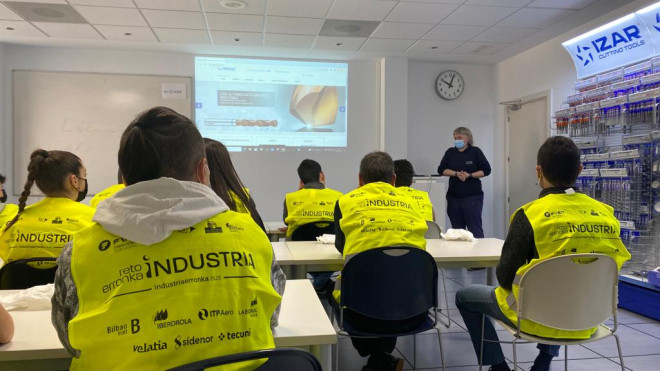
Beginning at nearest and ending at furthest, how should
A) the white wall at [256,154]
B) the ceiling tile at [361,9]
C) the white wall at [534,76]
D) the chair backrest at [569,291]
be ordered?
the chair backrest at [569,291] < the ceiling tile at [361,9] < the white wall at [534,76] < the white wall at [256,154]

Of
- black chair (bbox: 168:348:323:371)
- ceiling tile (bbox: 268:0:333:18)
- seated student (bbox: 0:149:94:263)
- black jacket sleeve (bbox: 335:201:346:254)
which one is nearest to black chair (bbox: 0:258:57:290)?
seated student (bbox: 0:149:94:263)

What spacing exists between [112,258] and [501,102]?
6594 millimetres

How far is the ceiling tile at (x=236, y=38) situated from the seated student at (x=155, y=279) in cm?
462

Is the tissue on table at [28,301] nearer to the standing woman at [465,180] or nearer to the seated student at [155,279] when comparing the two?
the seated student at [155,279]

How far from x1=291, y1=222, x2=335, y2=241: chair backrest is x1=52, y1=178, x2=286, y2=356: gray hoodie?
2.18 meters

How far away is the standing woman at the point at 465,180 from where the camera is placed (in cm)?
543

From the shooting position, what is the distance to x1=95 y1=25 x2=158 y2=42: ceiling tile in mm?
5000

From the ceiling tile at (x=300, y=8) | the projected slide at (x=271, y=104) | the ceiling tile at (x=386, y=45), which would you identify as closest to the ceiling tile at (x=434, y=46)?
the ceiling tile at (x=386, y=45)

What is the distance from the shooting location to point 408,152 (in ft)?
22.1

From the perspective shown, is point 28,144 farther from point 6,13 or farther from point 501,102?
point 501,102

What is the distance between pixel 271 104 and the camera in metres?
6.16

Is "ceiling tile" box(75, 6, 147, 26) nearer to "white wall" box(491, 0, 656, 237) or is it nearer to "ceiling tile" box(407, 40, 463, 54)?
"ceiling tile" box(407, 40, 463, 54)

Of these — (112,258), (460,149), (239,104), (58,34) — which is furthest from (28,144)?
(112,258)

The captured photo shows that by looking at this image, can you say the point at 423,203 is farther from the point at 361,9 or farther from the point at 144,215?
the point at 144,215
